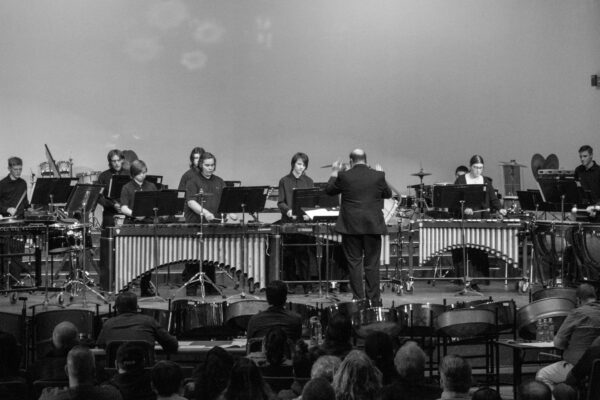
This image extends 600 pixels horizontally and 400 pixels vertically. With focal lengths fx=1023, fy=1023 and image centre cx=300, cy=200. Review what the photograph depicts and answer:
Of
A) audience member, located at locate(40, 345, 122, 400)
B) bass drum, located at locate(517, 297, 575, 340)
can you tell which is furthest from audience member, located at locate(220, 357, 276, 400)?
bass drum, located at locate(517, 297, 575, 340)

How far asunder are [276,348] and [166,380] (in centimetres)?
120

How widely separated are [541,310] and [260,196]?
434 centimetres

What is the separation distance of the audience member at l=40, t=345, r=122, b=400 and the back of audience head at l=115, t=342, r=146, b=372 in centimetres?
42

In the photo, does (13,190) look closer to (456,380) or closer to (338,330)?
(338,330)

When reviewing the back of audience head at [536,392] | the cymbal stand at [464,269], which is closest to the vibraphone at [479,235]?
the cymbal stand at [464,269]

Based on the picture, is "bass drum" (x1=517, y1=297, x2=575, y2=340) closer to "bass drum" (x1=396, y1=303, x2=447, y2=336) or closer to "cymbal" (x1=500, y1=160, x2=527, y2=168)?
"bass drum" (x1=396, y1=303, x2=447, y2=336)

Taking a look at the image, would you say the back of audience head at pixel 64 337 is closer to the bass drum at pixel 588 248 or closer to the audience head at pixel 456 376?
the audience head at pixel 456 376

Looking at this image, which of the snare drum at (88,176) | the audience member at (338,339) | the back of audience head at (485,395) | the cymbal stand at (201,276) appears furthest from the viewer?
the snare drum at (88,176)

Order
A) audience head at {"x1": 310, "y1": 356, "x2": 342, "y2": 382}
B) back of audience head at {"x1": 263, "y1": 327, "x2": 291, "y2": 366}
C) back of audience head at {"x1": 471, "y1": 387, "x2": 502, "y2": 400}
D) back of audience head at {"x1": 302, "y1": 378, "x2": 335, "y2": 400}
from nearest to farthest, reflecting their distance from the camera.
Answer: back of audience head at {"x1": 302, "y1": 378, "x2": 335, "y2": 400}
back of audience head at {"x1": 471, "y1": 387, "x2": 502, "y2": 400}
audience head at {"x1": 310, "y1": 356, "x2": 342, "y2": 382}
back of audience head at {"x1": 263, "y1": 327, "x2": 291, "y2": 366}

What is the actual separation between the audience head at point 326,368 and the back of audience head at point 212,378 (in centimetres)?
54

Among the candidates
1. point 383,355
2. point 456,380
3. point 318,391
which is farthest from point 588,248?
point 318,391

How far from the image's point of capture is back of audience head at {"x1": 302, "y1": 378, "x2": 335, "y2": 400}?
17.9 feet

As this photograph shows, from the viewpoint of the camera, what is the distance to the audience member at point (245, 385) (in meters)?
5.81

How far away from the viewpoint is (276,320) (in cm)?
841
